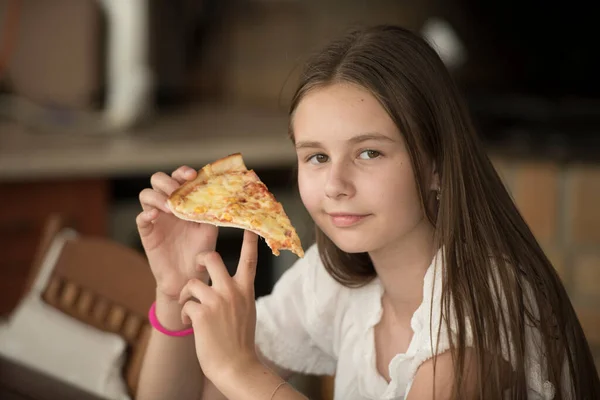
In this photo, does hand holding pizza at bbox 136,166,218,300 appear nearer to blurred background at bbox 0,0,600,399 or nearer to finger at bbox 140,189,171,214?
finger at bbox 140,189,171,214

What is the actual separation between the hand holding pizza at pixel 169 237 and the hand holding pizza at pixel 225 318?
0.36 feet

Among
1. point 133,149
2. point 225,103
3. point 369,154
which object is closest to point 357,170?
point 369,154

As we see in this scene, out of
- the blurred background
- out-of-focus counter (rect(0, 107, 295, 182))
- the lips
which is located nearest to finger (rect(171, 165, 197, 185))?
the lips

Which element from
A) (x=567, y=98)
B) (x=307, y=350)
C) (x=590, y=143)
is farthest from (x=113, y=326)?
(x=567, y=98)

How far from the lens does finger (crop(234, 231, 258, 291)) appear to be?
112 cm

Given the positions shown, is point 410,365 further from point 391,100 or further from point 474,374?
point 391,100

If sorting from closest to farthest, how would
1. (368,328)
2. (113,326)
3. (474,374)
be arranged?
(474,374) < (368,328) < (113,326)

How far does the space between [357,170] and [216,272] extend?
23cm

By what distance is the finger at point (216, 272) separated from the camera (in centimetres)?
112

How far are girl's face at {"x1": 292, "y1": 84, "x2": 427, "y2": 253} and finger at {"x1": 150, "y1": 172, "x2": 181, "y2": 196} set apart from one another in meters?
0.20

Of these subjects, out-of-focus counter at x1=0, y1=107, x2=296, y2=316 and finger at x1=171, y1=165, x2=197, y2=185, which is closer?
finger at x1=171, y1=165, x2=197, y2=185

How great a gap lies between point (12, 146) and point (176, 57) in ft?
3.44

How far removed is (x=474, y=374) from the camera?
3.48 ft

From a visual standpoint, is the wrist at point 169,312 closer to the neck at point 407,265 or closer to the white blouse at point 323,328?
the white blouse at point 323,328
